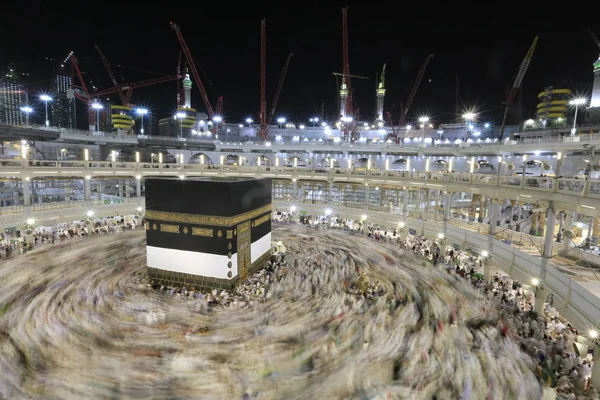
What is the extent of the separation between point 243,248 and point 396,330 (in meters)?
7.59

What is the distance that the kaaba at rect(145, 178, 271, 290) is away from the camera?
13.4m

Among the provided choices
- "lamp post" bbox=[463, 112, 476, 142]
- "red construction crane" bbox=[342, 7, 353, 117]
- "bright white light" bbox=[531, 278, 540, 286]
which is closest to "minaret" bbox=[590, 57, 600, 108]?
"lamp post" bbox=[463, 112, 476, 142]

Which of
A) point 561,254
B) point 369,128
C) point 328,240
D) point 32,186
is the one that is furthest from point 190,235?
point 369,128

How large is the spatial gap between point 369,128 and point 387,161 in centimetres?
2133

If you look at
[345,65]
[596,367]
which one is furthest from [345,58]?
[596,367]

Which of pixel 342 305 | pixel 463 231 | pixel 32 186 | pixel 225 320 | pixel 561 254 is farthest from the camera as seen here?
pixel 32 186

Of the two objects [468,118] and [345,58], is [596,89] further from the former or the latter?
[345,58]

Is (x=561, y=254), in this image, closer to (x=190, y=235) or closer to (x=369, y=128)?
(x=190, y=235)

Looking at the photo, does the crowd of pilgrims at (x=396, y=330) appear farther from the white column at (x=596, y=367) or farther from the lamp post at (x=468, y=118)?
the lamp post at (x=468, y=118)

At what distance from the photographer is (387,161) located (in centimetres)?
3825

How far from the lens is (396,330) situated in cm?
1013

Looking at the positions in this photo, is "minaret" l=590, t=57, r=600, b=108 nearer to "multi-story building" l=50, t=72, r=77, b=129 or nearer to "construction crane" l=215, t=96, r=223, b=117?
"construction crane" l=215, t=96, r=223, b=117

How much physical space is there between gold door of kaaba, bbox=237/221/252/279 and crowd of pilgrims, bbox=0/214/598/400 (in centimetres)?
65

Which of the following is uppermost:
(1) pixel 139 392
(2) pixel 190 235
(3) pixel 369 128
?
(3) pixel 369 128
